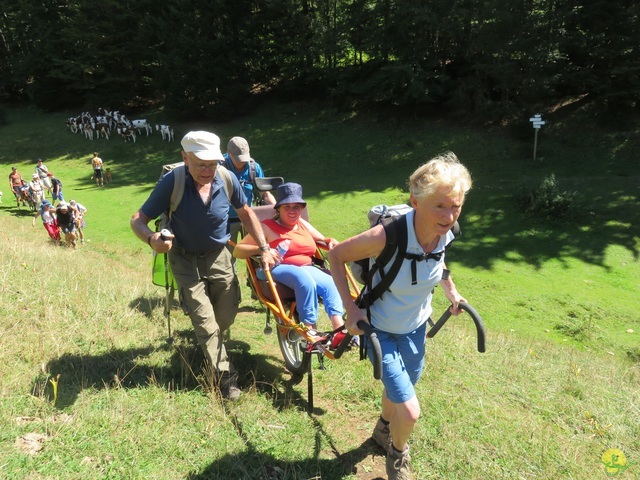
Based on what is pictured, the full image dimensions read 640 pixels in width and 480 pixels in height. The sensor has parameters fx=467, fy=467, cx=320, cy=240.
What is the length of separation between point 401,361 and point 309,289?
1381 mm

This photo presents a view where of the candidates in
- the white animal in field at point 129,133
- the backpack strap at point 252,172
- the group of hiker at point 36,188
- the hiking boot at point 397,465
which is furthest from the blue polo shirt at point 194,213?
the white animal in field at point 129,133

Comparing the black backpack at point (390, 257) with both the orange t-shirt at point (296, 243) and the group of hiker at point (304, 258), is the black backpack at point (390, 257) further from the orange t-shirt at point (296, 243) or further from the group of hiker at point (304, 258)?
the orange t-shirt at point (296, 243)

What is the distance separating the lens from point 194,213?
3.63 metres

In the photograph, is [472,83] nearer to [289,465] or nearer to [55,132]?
[289,465]

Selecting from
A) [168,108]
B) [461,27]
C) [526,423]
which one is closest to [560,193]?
[461,27]

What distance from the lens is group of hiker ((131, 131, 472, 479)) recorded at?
103 inches

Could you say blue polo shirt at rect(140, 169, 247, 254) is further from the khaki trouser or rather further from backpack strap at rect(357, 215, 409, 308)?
backpack strap at rect(357, 215, 409, 308)

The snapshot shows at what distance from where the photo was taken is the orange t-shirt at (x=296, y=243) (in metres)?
4.56

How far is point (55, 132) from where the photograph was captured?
30672mm

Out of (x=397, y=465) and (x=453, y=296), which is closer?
(x=397, y=465)

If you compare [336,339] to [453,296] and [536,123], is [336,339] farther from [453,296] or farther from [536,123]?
[536,123]

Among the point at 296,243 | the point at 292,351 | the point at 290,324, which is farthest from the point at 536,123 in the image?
the point at 290,324

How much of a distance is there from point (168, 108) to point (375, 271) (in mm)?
30605

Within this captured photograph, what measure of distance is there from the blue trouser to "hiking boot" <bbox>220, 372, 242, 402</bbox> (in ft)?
2.47
